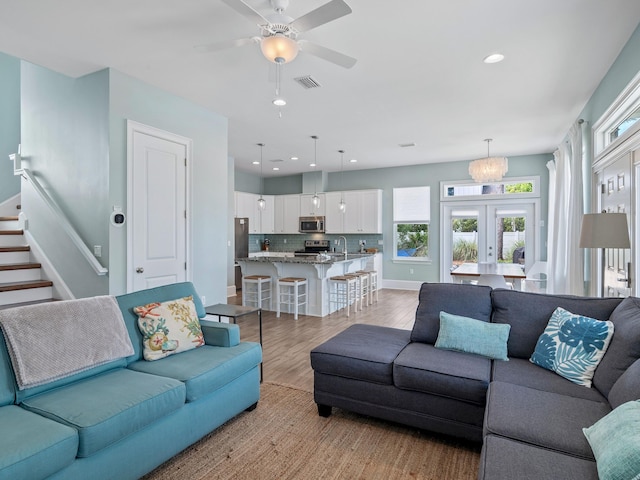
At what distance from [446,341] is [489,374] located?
0.42 m

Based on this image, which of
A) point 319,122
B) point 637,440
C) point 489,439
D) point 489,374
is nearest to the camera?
point 637,440

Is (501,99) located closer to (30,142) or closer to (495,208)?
(495,208)

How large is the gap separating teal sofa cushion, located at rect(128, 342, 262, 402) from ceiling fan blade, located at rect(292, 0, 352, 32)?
2219mm

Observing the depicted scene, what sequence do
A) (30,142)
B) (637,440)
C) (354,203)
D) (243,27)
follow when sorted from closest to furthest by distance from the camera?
1. (637,440)
2. (243,27)
3. (30,142)
4. (354,203)

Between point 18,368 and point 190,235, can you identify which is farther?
point 190,235

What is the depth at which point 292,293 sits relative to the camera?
5910mm

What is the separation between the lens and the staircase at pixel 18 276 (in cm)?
359

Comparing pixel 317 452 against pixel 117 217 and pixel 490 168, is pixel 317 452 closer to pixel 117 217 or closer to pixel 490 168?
pixel 117 217

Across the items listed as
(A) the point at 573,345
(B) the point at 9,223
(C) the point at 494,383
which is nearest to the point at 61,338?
(C) the point at 494,383

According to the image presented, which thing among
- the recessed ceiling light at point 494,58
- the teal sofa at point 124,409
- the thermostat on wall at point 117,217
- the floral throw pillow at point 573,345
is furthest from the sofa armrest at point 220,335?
the recessed ceiling light at point 494,58

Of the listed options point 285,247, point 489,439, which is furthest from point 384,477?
point 285,247

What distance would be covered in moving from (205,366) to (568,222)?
4803 millimetres

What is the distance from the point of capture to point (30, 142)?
4.28m

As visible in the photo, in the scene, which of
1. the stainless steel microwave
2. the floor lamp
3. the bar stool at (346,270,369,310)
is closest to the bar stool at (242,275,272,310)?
the bar stool at (346,270,369,310)
